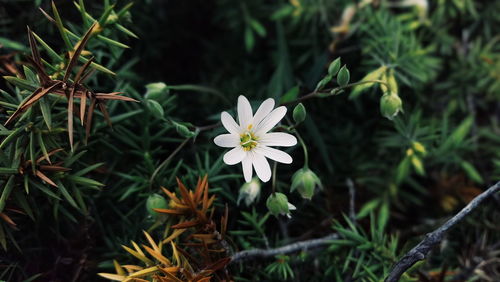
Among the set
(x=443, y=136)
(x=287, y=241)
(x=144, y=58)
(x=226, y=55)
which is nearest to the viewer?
(x=287, y=241)

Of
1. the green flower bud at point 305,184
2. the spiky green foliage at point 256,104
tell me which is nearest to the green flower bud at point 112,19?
the spiky green foliage at point 256,104

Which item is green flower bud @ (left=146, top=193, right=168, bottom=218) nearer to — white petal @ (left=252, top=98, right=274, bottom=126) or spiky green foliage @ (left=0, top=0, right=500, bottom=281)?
spiky green foliage @ (left=0, top=0, right=500, bottom=281)

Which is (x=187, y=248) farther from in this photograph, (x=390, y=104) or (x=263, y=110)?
(x=390, y=104)

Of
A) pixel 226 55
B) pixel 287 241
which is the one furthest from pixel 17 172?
pixel 226 55

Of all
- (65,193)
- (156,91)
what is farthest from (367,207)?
Answer: (65,193)

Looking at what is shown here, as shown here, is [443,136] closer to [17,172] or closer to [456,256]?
[456,256]

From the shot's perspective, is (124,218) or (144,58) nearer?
(124,218)

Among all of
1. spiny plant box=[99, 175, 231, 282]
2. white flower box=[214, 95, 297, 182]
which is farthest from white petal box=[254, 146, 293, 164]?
spiny plant box=[99, 175, 231, 282]
